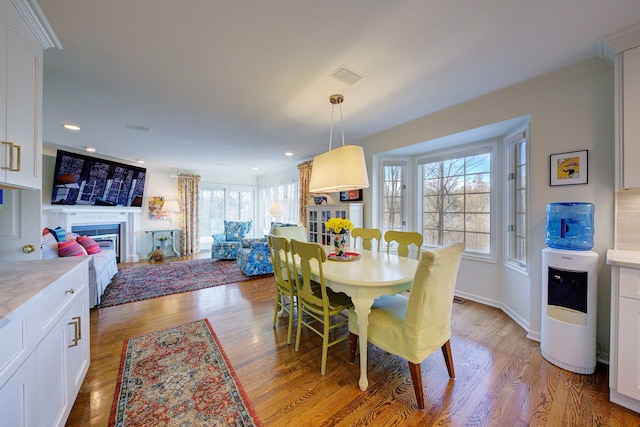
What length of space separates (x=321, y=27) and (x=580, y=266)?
2.55 meters

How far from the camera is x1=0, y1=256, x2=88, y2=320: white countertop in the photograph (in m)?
0.93

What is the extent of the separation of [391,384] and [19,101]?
2889 mm

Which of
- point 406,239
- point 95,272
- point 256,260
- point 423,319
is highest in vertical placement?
point 406,239

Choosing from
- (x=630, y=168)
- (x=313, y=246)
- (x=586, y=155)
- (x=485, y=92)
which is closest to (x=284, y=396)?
(x=313, y=246)

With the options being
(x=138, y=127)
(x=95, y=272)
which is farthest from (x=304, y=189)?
(x=95, y=272)

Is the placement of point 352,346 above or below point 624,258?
below

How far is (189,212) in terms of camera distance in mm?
6523

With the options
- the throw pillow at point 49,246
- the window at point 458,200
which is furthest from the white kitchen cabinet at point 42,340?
the window at point 458,200

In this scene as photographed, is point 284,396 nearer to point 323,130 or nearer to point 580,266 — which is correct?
point 580,266

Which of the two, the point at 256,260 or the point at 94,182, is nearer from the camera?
the point at 256,260

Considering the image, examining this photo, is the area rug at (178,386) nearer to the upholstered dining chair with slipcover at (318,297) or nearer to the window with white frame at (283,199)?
the upholstered dining chair with slipcover at (318,297)

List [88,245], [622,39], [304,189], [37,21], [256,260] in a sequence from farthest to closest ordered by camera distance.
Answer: [304,189] < [256,260] < [88,245] < [622,39] < [37,21]

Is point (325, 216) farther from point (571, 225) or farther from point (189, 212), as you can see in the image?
point (189, 212)

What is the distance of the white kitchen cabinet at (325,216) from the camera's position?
3811 mm
